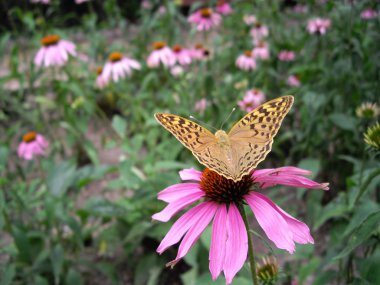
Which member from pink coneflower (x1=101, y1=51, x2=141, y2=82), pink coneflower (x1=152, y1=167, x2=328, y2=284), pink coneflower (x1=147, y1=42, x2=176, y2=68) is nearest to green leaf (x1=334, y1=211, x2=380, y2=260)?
pink coneflower (x1=152, y1=167, x2=328, y2=284)

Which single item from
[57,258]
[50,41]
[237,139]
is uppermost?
[237,139]

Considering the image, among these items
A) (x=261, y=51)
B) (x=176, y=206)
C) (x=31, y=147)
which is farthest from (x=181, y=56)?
(x=176, y=206)

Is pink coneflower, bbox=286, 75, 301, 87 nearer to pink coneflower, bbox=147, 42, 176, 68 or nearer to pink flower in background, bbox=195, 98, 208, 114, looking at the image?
pink flower in background, bbox=195, 98, 208, 114

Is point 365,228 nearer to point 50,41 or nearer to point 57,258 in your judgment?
→ point 57,258

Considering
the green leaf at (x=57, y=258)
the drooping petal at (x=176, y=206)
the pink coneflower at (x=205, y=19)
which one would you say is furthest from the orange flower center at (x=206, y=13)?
the drooping petal at (x=176, y=206)

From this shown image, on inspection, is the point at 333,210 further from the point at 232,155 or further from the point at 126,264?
the point at 126,264

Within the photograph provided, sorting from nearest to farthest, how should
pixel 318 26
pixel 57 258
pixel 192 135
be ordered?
pixel 192 135, pixel 57 258, pixel 318 26
